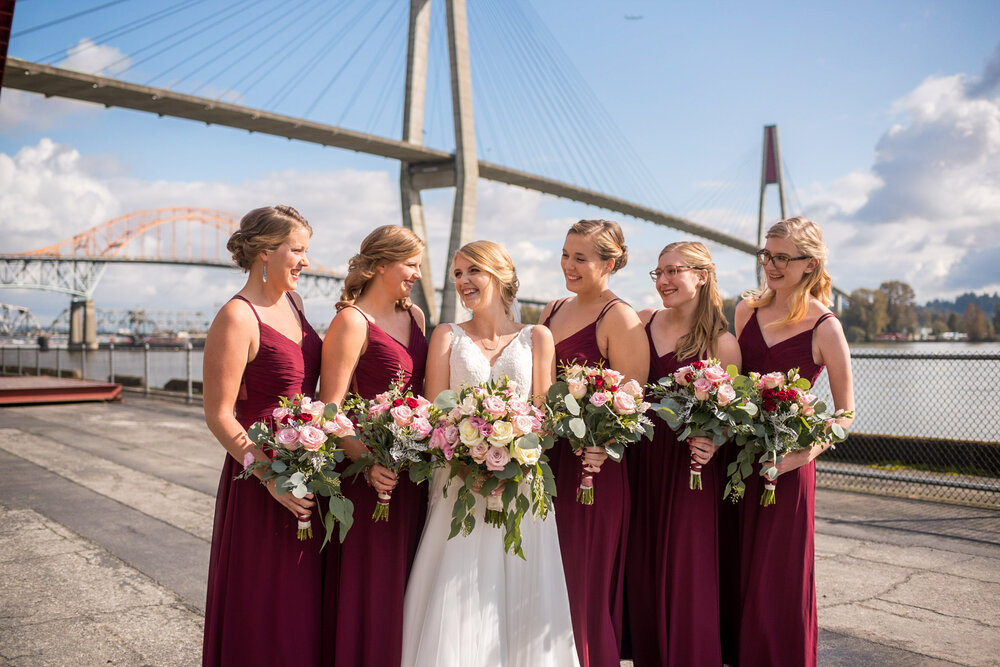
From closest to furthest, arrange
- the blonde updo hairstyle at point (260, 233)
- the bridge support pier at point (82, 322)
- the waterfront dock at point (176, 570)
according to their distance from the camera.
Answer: the blonde updo hairstyle at point (260, 233)
the waterfront dock at point (176, 570)
the bridge support pier at point (82, 322)

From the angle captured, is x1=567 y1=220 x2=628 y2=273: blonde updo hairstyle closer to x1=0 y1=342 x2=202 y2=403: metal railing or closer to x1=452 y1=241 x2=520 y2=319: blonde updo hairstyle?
x1=452 y1=241 x2=520 y2=319: blonde updo hairstyle

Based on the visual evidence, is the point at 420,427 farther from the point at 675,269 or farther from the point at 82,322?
the point at 82,322

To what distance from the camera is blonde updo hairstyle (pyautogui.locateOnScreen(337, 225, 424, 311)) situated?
3414 mm

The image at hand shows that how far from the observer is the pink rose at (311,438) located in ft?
9.14

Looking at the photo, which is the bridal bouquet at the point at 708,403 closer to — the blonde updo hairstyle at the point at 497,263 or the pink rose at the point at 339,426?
A: the blonde updo hairstyle at the point at 497,263

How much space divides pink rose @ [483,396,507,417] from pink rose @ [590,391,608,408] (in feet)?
1.36

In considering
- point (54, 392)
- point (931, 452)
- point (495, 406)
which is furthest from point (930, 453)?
point (54, 392)

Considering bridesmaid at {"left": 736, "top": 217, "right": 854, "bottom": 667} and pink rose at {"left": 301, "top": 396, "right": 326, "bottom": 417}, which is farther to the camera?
bridesmaid at {"left": 736, "top": 217, "right": 854, "bottom": 667}

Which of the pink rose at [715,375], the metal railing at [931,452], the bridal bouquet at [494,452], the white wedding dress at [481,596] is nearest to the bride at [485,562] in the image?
the white wedding dress at [481,596]

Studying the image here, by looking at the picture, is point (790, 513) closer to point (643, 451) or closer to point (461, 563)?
point (643, 451)

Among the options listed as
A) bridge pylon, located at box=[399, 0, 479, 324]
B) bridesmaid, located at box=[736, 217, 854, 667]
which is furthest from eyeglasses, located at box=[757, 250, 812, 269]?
bridge pylon, located at box=[399, 0, 479, 324]

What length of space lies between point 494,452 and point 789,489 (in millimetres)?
1504

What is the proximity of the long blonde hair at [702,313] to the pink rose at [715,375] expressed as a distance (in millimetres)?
389

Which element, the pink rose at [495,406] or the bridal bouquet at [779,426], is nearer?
the pink rose at [495,406]
